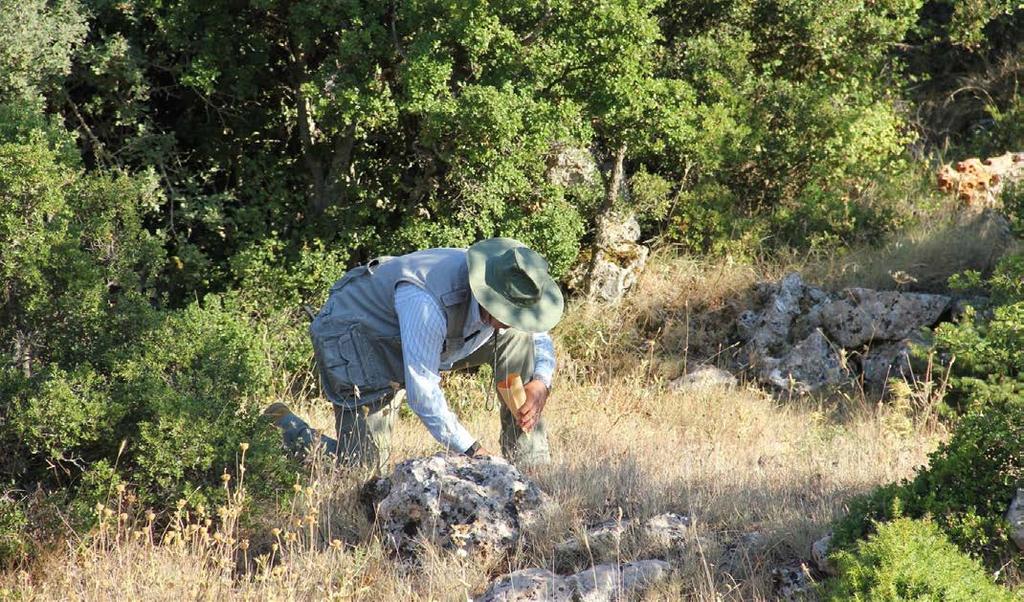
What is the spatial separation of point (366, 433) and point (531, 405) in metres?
0.91

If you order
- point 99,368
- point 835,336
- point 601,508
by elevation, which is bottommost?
point 835,336

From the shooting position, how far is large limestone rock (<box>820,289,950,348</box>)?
374 inches

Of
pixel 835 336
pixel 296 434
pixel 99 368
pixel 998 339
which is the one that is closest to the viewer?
pixel 998 339

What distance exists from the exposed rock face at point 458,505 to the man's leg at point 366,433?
78 cm

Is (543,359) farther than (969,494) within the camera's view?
Yes

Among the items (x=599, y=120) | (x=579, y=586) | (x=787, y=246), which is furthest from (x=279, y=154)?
(x=579, y=586)

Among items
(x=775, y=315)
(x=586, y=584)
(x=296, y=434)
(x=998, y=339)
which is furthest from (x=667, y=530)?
(x=775, y=315)

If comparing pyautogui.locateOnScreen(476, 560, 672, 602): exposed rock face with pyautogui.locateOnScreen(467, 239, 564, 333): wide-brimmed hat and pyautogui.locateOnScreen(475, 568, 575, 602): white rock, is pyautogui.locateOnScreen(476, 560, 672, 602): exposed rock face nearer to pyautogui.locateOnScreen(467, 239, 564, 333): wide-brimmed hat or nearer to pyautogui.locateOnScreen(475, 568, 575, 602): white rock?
pyautogui.locateOnScreen(475, 568, 575, 602): white rock

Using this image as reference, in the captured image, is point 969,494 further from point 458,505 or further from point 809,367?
point 809,367

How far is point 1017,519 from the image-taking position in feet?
14.7

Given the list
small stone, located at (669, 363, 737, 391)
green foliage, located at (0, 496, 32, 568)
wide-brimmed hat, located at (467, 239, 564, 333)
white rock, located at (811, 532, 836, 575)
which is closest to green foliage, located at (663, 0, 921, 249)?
small stone, located at (669, 363, 737, 391)

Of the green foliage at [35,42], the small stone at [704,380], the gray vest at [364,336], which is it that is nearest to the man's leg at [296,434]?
the gray vest at [364,336]

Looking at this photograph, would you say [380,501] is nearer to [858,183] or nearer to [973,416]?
[973,416]

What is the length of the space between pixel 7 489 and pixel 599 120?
658 centimetres
